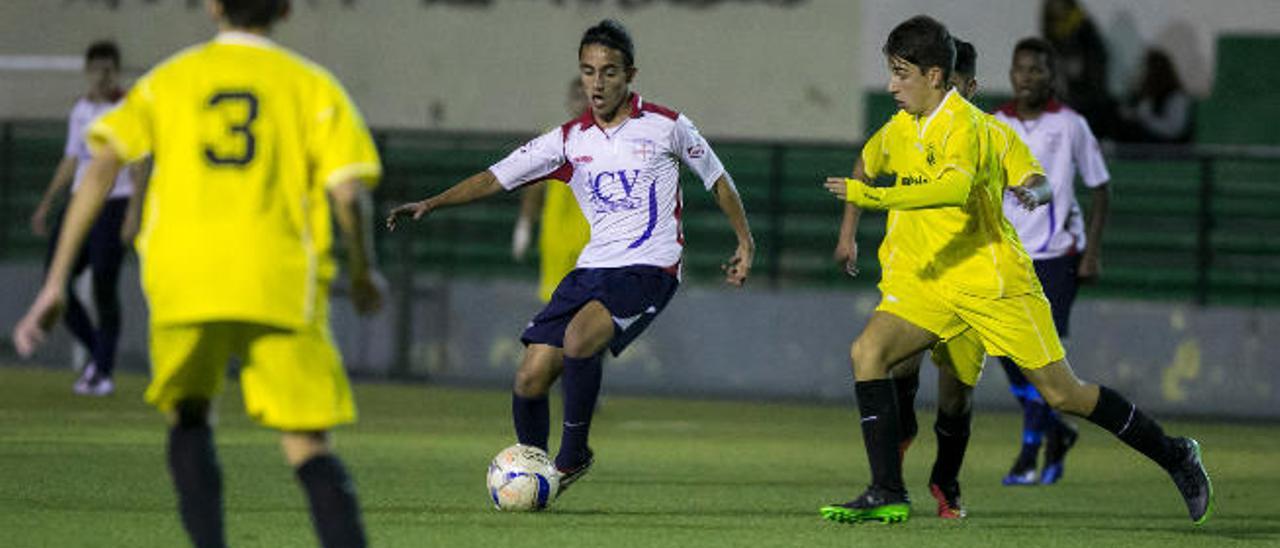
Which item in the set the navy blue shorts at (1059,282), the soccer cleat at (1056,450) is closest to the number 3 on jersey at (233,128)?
the navy blue shorts at (1059,282)

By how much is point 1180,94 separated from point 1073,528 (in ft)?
32.9

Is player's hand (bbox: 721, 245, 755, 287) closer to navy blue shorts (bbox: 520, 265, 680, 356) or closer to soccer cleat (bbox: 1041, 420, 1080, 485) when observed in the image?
navy blue shorts (bbox: 520, 265, 680, 356)

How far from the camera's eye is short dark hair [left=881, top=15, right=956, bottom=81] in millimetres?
9656

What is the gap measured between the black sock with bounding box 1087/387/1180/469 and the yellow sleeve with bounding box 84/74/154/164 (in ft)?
14.5

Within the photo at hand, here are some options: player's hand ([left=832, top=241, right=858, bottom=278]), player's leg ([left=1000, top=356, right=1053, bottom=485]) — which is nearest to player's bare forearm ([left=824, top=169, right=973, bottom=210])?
player's hand ([left=832, top=241, right=858, bottom=278])

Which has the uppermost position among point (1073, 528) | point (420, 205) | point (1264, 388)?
point (420, 205)

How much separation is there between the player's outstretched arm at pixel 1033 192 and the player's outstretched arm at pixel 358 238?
3.32m

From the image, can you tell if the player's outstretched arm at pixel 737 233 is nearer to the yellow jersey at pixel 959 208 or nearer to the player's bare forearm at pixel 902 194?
the yellow jersey at pixel 959 208

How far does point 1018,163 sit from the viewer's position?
9891mm

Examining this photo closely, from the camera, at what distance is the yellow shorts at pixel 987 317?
32.2 feet

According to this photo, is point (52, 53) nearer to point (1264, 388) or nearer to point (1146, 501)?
point (1264, 388)

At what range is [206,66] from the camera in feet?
22.5

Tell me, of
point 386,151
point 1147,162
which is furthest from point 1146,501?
point 386,151

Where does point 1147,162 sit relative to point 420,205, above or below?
below
